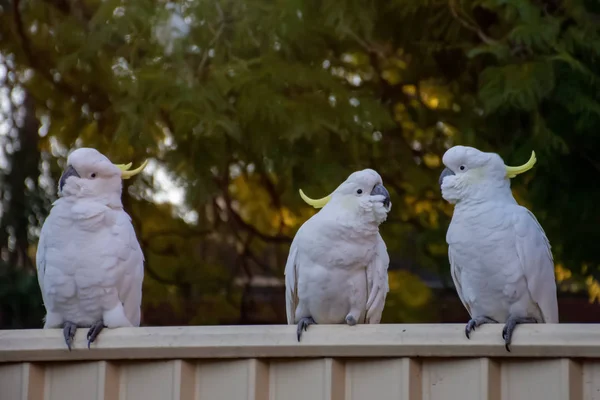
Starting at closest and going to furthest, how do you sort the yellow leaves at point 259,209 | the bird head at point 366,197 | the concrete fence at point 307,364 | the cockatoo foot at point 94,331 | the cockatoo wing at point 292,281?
the concrete fence at point 307,364 → the cockatoo foot at point 94,331 → the bird head at point 366,197 → the cockatoo wing at point 292,281 → the yellow leaves at point 259,209

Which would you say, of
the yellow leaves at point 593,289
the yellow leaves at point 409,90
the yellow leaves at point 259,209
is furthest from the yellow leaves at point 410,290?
the yellow leaves at point 409,90

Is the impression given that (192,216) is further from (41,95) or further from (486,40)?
(486,40)

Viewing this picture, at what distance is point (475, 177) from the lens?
306cm

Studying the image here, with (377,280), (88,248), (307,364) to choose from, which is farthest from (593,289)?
(88,248)

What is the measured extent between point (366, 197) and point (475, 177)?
35 cm

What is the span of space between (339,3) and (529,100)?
1004 millimetres

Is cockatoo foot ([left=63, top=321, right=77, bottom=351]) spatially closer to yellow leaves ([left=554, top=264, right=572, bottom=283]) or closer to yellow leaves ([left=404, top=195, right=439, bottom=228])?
yellow leaves ([left=404, top=195, right=439, bottom=228])

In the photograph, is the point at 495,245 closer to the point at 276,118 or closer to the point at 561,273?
the point at 276,118

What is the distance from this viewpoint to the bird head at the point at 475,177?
3.04 meters

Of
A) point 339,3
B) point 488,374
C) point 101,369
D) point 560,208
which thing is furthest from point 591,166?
point 101,369

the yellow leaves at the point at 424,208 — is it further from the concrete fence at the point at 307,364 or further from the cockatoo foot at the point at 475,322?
the concrete fence at the point at 307,364

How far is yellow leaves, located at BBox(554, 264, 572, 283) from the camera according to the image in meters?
5.14

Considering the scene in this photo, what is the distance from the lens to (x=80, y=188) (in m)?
3.15

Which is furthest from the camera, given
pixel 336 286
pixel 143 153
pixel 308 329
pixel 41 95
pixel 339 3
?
pixel 41 95
